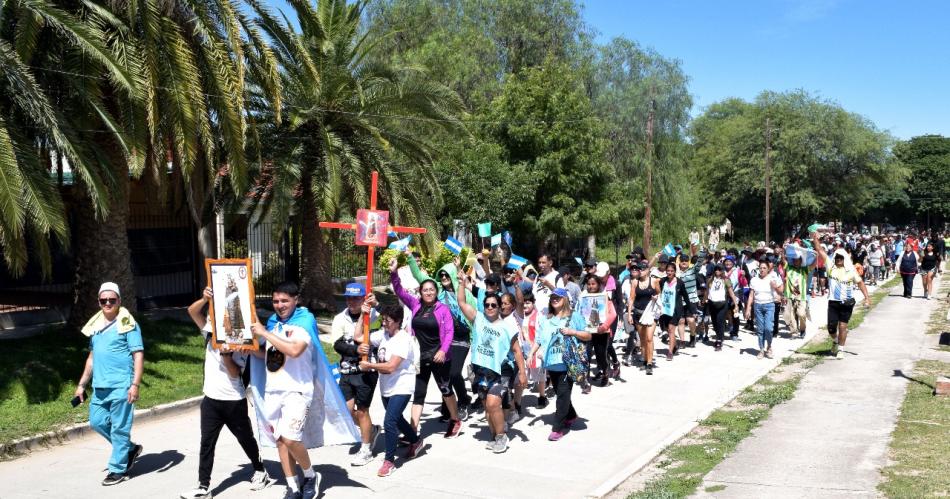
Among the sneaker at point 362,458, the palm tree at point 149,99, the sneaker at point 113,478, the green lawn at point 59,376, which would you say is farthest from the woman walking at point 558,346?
the palm tree at point 149,99

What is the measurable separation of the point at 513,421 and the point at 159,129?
6.28 m

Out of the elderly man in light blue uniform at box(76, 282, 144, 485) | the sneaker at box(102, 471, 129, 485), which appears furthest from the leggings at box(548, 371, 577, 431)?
the sneaker at box(102, 471, 129, 485)

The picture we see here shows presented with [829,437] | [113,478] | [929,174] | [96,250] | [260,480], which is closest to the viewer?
[260,480]

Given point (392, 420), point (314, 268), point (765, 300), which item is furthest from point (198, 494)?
point (314, 268)

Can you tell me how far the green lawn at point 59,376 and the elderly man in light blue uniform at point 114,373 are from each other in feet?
6.23

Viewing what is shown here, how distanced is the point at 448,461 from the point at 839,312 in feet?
26.6

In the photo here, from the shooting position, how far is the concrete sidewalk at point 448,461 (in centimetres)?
671

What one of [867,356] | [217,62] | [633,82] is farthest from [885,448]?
[633,82]

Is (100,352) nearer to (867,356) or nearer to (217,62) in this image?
(217,62)

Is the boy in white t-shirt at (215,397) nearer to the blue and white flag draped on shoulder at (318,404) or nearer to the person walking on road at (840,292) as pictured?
the blue and white flag draped on shoulder at (318,404)

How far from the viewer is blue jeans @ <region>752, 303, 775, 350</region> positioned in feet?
42.3

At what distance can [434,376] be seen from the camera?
7.95 m

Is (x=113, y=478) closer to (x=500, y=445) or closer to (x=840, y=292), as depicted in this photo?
(x=500, y=445)

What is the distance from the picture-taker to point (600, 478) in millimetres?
7066
